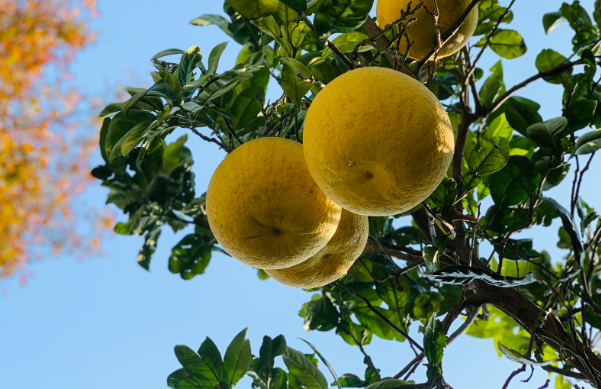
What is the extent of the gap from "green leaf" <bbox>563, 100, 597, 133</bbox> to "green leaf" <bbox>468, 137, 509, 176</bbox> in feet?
0.87

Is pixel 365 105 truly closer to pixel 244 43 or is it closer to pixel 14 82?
pixel 244 43

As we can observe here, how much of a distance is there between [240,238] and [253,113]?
16.8 inches

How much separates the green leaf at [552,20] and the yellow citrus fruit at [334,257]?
1.14 meters

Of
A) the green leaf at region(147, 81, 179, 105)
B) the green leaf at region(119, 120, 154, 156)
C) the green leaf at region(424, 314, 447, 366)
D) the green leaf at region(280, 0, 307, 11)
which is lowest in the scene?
the green leaf at region(424, 314, 447, 366)

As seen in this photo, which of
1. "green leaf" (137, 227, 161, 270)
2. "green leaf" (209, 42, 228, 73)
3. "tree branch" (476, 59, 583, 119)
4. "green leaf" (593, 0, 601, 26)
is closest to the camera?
"green leaf" (209, 42, 228, 73)

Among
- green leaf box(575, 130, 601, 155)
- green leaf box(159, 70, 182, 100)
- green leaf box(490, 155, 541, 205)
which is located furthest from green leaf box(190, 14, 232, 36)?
green leaf box(575, 130, 601, 155)

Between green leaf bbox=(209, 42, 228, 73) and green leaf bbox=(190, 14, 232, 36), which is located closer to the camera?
green leaf bbox=(209, 42, 228, 73)

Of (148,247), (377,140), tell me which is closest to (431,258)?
(377,140)

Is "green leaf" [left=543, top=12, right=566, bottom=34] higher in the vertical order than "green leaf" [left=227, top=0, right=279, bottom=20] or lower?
higher

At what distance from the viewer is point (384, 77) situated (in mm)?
697

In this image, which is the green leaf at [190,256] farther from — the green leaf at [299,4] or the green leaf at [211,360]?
the green leaf at [299,4]

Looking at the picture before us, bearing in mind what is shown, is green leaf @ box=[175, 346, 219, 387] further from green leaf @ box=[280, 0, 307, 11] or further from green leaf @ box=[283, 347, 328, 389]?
green leaf @ box=[280, 0, 307, 11]

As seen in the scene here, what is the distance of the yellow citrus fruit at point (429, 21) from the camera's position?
95 cm

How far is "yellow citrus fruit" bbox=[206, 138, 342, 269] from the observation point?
2.50 feet
